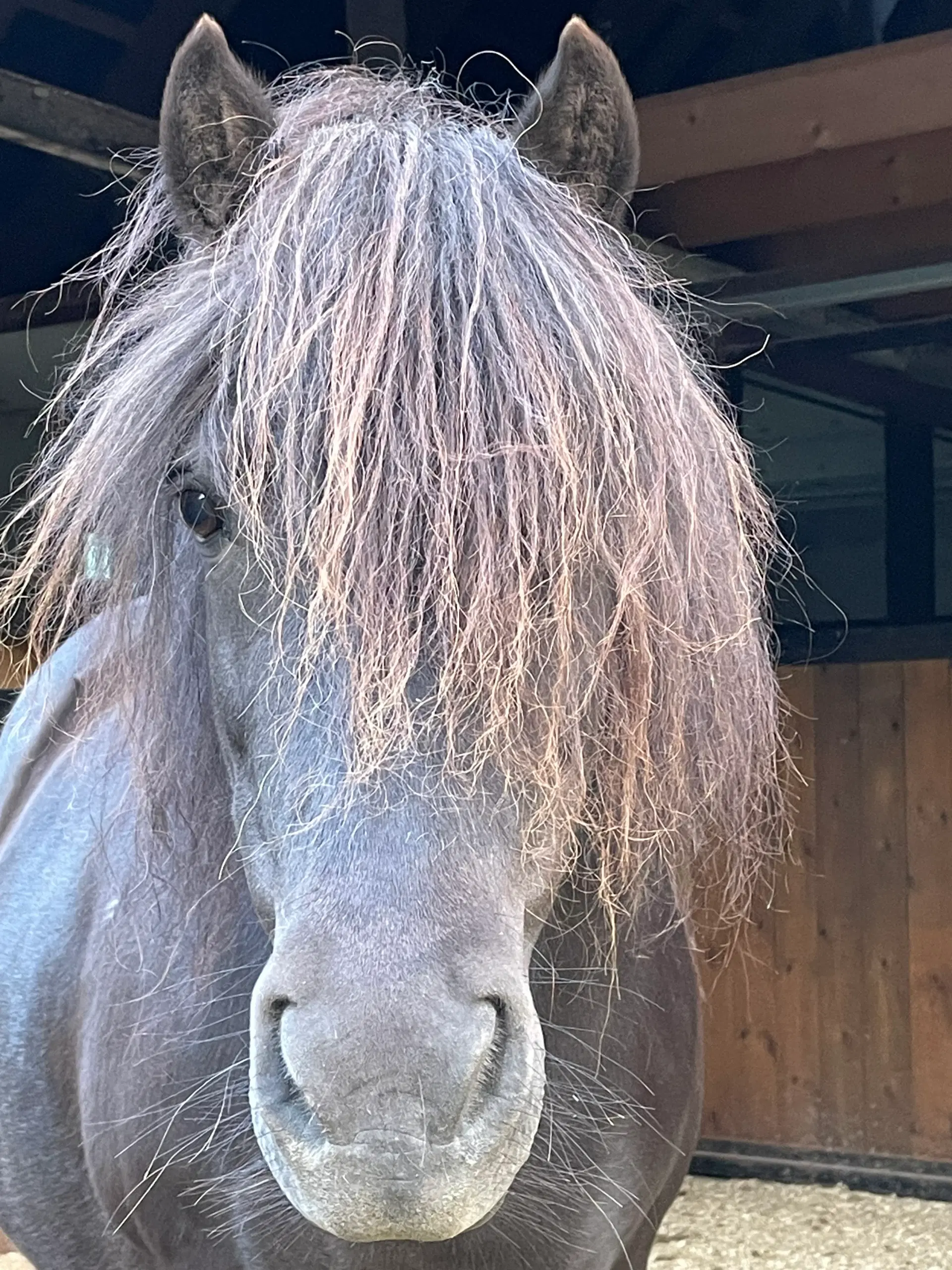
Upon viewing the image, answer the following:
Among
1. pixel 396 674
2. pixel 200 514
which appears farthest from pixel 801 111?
pixel 396 674

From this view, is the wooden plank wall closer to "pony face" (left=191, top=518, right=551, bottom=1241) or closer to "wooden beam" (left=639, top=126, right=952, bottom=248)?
"wooden beam" (left=639, top=126, right=952, bottom=248)

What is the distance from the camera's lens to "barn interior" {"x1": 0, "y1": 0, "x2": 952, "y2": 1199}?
313 centimetres

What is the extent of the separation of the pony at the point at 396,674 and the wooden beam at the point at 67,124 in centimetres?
155

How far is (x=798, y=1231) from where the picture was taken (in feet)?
13.3

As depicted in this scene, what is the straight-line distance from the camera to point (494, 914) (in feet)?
3.08

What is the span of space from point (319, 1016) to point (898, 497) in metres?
6.34

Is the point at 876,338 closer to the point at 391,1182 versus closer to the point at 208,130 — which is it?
the point at 208,130

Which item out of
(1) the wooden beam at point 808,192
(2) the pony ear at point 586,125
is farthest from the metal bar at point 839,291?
(2) the pony ear at point 586,125

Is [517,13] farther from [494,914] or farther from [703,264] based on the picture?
[494,914]

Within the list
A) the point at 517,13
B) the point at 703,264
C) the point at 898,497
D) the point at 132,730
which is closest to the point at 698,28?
the point at 517,13

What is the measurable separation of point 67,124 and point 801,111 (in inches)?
66.3

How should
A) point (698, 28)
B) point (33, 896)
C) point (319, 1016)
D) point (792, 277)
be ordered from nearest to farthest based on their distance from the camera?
point (319, 1016), point (33, 896), point (792, 277), point (698, 28)

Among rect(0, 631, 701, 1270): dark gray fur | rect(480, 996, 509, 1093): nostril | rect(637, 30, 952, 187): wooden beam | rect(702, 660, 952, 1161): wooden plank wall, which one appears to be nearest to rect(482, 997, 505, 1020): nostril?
rect(480, 996, 509, 1093): nostril

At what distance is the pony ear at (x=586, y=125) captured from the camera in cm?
128
